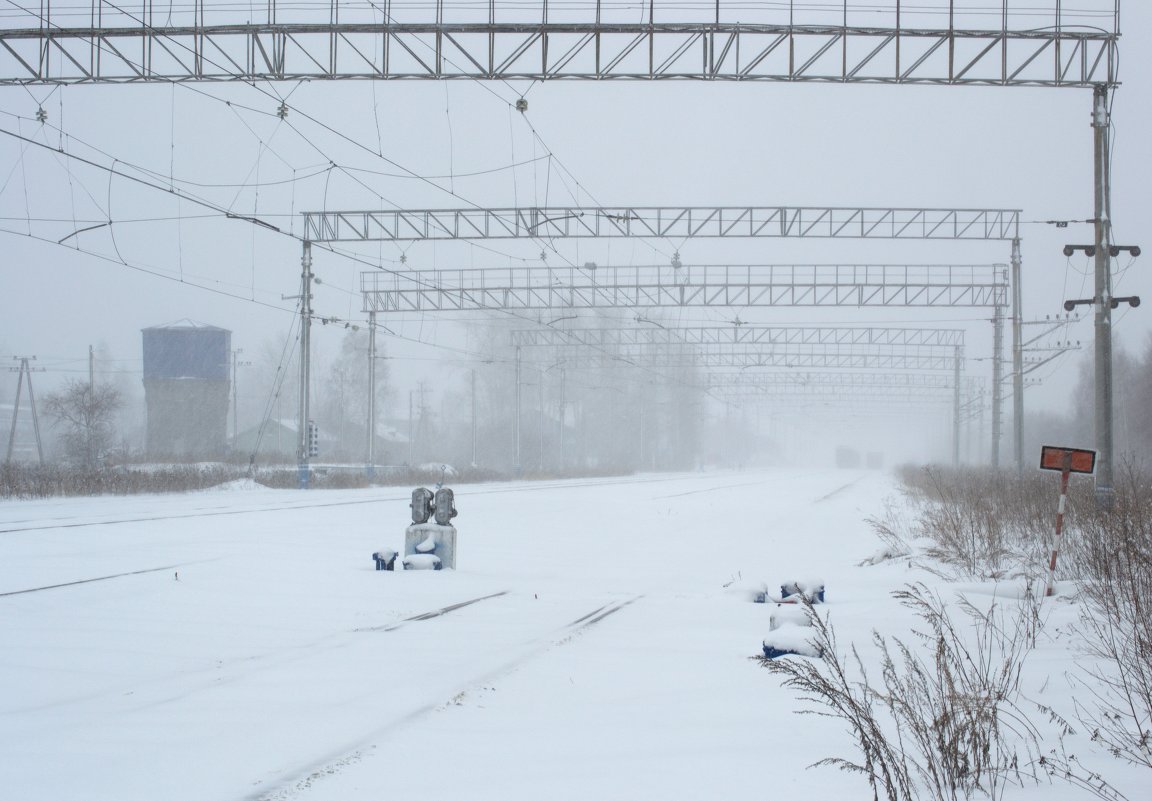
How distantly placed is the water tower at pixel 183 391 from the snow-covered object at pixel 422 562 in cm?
5428

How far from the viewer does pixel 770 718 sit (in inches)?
229

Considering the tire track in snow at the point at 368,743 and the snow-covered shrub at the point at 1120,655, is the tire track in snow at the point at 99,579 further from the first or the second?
the snow-covered shrub at the point at 1120,655

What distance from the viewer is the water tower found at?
6444 cm

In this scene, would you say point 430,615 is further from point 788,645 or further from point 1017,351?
point 1017,351

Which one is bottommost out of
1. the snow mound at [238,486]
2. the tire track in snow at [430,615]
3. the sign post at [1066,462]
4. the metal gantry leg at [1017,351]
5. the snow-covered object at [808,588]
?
the snow mound at [238,486]

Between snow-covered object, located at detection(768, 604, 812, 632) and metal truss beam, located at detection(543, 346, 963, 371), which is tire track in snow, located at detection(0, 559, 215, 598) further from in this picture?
metal truss beam, located at detection(543, 346, 963, 371)

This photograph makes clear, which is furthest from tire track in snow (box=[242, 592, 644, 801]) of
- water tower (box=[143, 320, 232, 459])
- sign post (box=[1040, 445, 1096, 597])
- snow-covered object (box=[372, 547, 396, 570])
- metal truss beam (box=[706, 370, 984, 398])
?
metal truss beam (box=[706, 370, 984, 398])

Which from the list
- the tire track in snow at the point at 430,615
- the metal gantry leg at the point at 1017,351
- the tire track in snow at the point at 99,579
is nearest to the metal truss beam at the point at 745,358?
the metal gantry leg at the point at 1017,351

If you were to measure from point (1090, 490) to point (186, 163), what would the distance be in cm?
18815

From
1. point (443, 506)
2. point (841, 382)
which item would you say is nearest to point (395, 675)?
point (443, 506)

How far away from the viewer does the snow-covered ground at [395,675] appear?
4664mm

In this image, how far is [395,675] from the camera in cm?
673

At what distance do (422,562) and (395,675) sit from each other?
18.3ft

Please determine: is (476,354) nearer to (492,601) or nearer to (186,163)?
(492,601)
